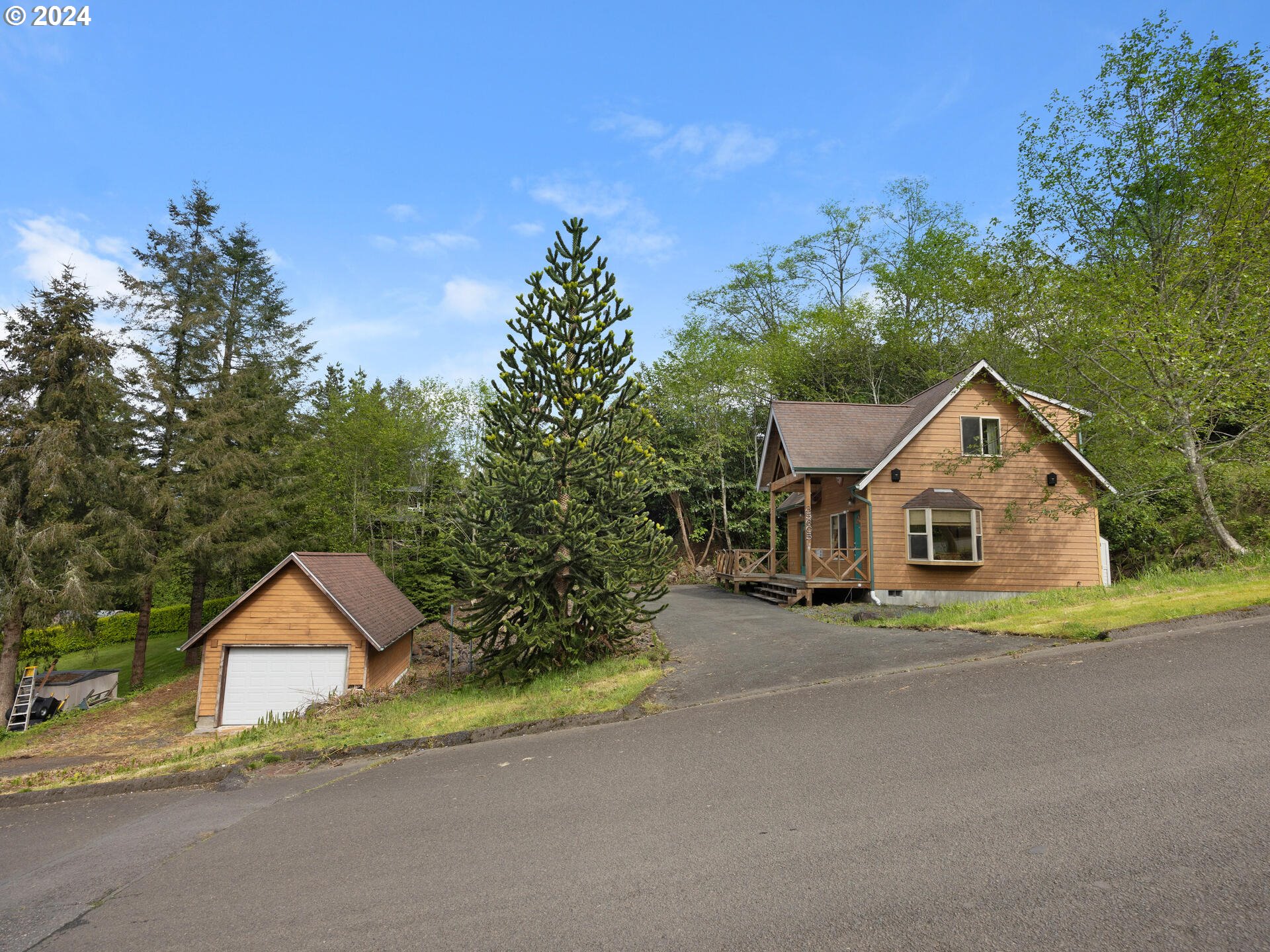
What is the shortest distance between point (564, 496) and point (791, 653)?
487 cm

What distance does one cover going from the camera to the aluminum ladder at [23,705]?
73.3ft

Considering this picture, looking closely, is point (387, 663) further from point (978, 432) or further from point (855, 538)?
point (978, 432)

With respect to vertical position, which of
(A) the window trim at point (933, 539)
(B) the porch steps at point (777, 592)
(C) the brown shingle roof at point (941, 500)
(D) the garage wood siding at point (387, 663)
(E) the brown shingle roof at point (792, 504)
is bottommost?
(D) the garage wood siding at point (387, 663)

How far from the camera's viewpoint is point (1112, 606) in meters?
11.7

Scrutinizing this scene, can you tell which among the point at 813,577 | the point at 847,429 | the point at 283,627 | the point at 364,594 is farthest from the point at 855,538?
the point at 283,627

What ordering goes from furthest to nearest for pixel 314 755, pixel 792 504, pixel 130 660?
pixel 130 660
pixel 792 504
pixel 314 755

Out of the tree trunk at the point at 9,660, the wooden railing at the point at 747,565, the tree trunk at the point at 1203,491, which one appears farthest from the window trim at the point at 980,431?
the tree trunk at the point at 9,660

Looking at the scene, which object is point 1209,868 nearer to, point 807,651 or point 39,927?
point 39,927

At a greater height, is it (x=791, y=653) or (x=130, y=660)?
(x=791, y=653)

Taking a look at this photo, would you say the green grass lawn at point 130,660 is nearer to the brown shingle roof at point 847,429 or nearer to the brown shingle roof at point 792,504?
the brown shingle roof at point 792,504

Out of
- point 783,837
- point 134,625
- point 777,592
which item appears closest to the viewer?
point 783,837

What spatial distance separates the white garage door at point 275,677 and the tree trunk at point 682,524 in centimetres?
2331

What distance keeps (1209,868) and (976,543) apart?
17.8m

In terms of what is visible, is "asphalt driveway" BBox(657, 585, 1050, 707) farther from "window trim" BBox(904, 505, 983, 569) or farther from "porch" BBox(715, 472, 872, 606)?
"window trim" BBox(904, 505, 983, 569)
